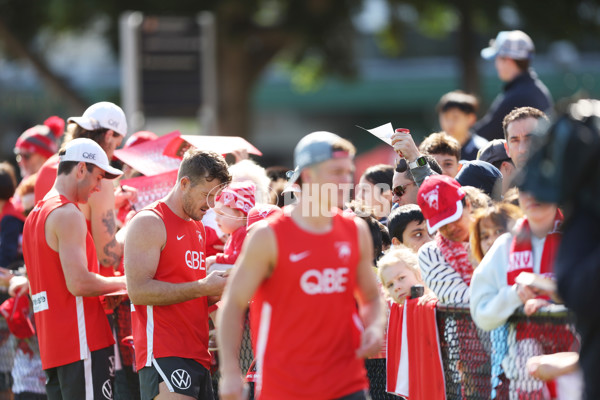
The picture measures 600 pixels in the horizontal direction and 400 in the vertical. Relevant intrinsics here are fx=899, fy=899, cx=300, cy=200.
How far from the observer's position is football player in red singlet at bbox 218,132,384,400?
3.92 metres

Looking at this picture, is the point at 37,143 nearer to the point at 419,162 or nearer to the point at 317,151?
the point at 419,162

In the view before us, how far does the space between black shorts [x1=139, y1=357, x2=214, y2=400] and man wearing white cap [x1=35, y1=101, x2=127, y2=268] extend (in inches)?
48.2

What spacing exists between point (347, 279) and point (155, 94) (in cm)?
1241

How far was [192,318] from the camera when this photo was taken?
207 inches

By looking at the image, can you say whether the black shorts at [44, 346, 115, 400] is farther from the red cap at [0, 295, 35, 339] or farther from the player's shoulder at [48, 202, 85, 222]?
the red cap at [0, 295, 35, 339]

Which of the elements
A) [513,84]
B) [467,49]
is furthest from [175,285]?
[467,49]

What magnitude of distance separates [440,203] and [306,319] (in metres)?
1.40

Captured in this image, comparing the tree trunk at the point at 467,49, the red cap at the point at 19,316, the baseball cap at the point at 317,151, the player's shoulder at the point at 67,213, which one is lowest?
the red cap at the point at 19,316

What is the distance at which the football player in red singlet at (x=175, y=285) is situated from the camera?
511 cm

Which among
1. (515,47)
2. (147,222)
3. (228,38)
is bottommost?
(147,222)

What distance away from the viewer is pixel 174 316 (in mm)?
5207

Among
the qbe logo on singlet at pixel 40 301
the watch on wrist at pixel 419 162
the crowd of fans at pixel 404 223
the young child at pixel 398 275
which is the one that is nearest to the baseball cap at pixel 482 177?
the crowd of fans at pixel 404 223

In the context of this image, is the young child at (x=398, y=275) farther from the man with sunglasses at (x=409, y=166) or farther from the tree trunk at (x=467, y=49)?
the tree trunk at (x=467, y=49)

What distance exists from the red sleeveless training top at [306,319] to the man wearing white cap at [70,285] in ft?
6.40
